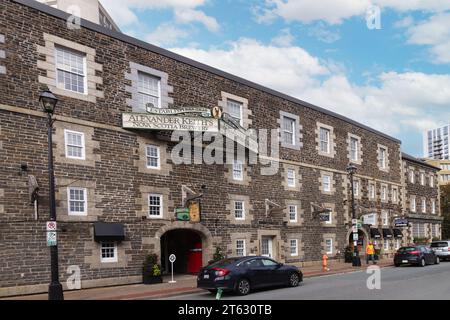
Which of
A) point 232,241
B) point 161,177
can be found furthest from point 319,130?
point 161,177

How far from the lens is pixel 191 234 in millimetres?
25016

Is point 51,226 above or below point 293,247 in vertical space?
above

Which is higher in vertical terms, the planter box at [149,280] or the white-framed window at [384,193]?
the white-framed window at [384,193]

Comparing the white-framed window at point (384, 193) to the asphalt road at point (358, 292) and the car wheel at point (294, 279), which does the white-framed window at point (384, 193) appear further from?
the car wheel at point (294, 279)

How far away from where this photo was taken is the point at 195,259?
24.1 meters

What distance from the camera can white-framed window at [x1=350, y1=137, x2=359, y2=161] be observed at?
37.0 meters

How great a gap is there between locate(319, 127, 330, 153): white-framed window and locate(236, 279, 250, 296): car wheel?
18811 mm

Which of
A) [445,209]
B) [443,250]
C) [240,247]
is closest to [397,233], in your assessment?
[443,250]

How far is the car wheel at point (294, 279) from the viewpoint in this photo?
18.2 metres

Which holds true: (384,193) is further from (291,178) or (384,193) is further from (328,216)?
(291,178)

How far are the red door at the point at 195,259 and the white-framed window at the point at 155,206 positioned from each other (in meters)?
3.70

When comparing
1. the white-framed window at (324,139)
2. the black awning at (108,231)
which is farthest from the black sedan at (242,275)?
the white-framed window at (324,139)

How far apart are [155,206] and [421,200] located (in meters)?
36.6

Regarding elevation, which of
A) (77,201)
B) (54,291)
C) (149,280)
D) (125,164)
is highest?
(125,164)
